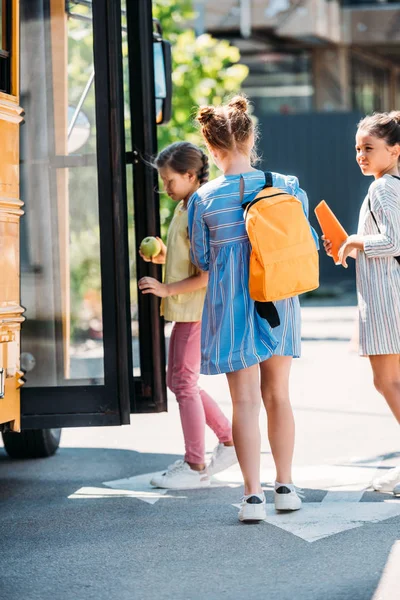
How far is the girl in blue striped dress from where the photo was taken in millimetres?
4617

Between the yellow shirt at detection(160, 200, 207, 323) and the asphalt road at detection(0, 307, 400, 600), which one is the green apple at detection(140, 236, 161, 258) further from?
the asphalt road at detection(0, 307, 400, 600)

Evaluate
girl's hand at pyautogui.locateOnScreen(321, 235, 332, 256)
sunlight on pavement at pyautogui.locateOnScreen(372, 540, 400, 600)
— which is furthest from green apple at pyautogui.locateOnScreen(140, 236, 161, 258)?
sunlight on pavement at pyautogui.locateOnScreen(372, 540, 400, 600)

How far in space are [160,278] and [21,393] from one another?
0.86 m

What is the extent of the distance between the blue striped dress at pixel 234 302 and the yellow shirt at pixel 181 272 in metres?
0.62

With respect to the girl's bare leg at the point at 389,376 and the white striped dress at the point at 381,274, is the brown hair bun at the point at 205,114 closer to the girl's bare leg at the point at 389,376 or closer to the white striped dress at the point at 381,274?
the white striped dress at the point at 381,274

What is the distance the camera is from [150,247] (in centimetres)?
525

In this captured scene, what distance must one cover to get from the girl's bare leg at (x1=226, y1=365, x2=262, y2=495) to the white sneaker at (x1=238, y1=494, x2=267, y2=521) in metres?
0.03

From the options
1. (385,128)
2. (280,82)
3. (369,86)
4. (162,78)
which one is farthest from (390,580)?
(369,86)

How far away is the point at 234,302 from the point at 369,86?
26.3 meters

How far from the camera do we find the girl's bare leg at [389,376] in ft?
16.4

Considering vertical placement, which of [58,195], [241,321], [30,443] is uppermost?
[58,195]

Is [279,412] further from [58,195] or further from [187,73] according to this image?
[187,73]

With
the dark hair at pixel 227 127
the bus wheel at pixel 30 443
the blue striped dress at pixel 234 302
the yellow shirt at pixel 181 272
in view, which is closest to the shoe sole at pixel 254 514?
the blue striped dress at pixel 234 302

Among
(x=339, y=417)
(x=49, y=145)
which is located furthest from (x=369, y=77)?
(x=49, y=145)
